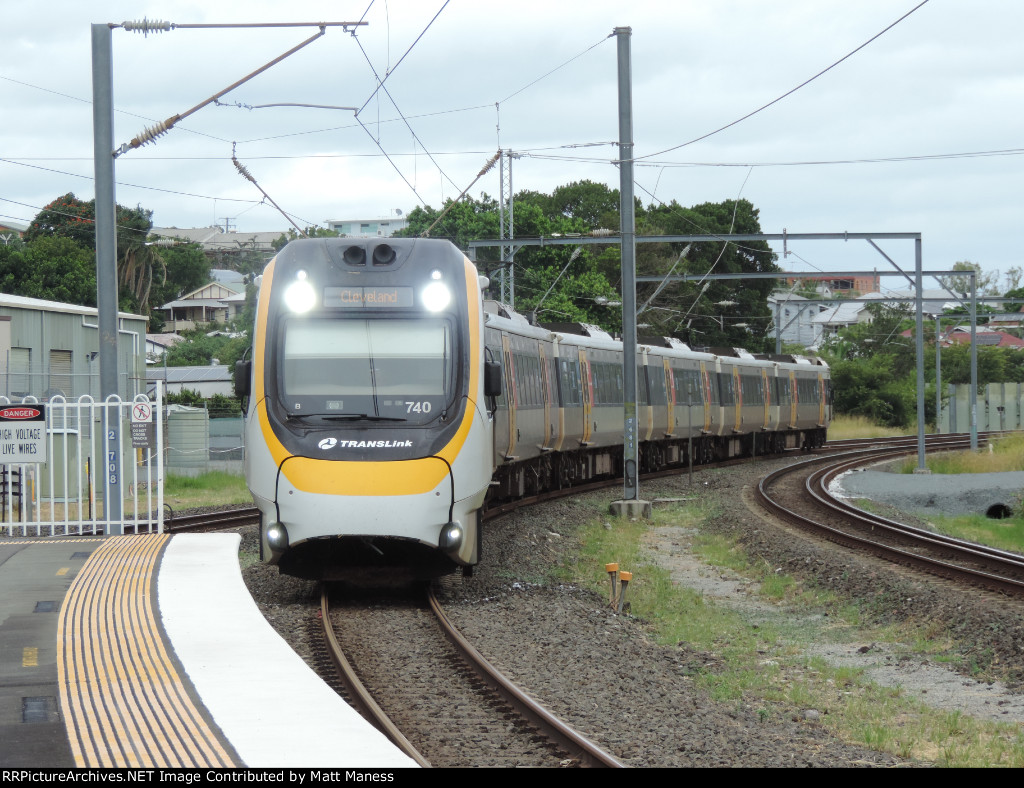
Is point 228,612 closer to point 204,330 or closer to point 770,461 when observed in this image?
point 770,461

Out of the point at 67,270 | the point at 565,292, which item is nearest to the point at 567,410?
the point at 565,292

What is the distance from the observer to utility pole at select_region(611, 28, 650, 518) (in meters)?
21.6

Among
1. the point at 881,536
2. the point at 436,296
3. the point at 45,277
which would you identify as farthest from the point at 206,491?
the point at 45,277

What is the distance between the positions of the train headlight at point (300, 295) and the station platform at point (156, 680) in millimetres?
2441

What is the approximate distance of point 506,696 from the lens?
8.07 meters

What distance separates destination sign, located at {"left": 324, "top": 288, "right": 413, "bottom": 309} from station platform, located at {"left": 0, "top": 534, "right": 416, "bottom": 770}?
2609 millimetres

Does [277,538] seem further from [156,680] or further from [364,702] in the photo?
[364,702]

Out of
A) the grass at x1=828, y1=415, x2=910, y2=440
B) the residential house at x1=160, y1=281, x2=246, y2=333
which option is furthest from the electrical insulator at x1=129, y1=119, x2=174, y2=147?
the residential house at x1=160, y1=281, x2=246, y2=333

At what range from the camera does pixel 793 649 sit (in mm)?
11180

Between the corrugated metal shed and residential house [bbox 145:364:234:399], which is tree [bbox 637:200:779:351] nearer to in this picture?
residential house [bbox 145:364:234:399]

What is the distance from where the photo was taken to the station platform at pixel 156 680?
595 cm

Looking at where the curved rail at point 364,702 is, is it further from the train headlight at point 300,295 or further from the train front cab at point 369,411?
the train headlight at point 300,295
